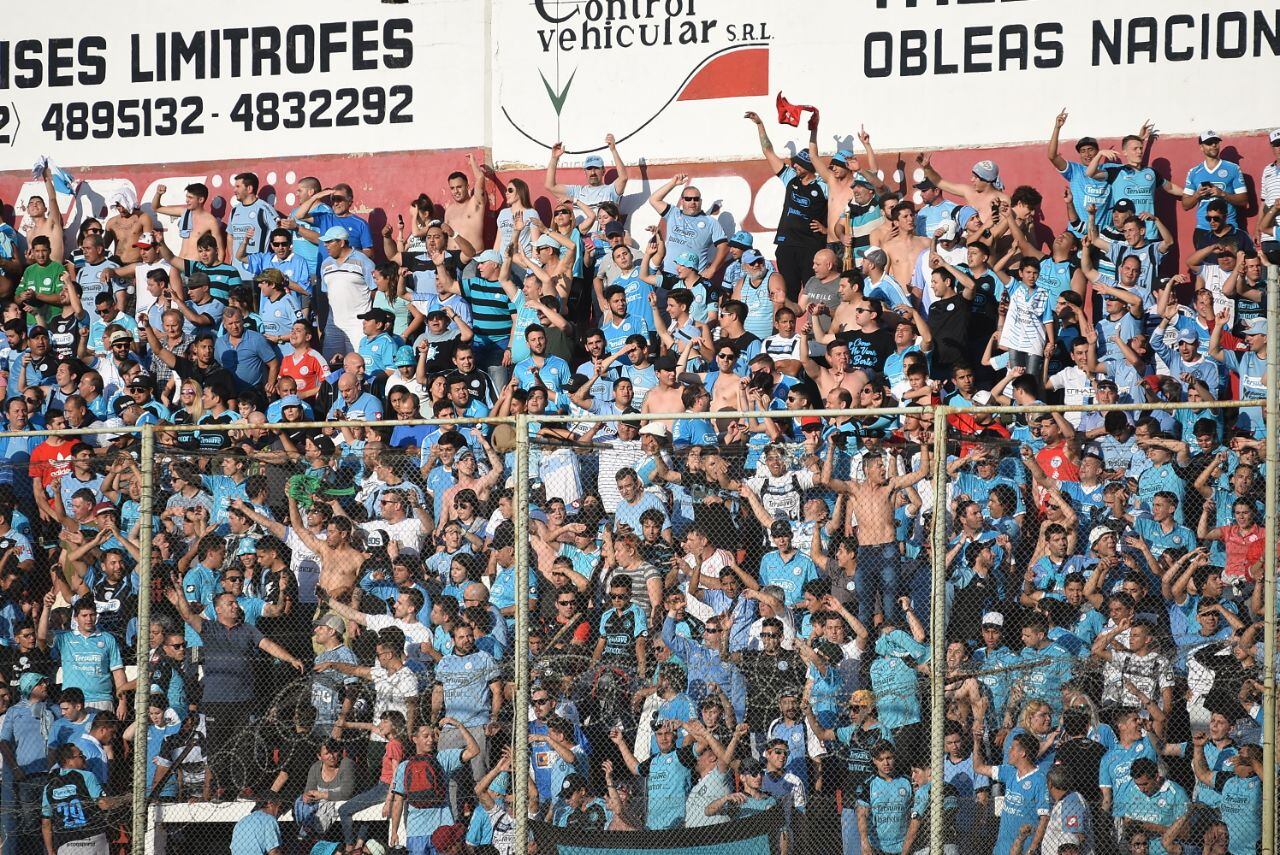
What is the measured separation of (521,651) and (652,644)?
0.67 metres

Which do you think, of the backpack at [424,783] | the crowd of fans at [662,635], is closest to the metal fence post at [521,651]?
the crowd of fans at [662,635]

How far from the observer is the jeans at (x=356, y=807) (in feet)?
30.6

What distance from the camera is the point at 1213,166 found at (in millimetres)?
14492

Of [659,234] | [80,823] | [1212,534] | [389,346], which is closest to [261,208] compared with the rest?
[389,346]

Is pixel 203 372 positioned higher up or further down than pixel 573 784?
higher up

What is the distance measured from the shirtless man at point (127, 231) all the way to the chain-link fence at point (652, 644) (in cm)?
747

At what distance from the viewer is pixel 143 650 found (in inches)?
377

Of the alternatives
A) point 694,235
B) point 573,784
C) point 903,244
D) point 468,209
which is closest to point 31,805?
point 573,784

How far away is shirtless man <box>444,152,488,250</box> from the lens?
1633 cm

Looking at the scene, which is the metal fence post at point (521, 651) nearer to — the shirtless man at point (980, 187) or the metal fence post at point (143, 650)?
the metal fence post at point (143, 650)

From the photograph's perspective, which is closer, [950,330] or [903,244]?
[950,330]

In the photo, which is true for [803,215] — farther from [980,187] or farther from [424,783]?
[424,783]

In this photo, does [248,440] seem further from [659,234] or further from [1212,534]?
[1212,534]

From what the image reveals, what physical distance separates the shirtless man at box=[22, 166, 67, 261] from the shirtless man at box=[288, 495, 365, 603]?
8870 millimetres
